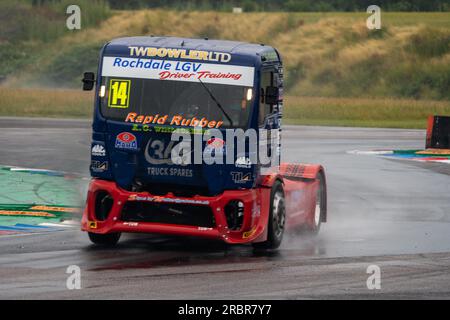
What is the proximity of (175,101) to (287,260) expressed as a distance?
237cm

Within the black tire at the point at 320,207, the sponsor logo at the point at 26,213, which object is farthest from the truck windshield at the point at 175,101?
the sponsor logo at the point at 26,213

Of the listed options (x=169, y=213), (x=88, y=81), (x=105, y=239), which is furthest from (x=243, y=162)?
(x=88, y=81)

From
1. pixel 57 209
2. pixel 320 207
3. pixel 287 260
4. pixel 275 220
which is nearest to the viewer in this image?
pixel 287 260

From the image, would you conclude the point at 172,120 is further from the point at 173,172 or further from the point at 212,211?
the point at 212,211

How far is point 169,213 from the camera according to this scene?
565 inches

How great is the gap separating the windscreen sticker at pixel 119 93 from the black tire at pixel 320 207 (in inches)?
147

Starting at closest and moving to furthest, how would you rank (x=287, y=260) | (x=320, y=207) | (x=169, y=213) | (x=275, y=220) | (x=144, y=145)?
1. (x=287, y=260)
2. (x=144, y=145)
3. (x=169, y=213)
4. (x=275, y=220)
5. (x=320, y=207)

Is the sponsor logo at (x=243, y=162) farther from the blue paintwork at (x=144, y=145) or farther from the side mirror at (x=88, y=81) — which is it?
the side mirror at (x=88, y=81)

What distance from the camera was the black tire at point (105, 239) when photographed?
14.8 meters

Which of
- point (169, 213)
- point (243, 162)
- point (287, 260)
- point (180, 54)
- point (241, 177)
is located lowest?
point (287, 260)

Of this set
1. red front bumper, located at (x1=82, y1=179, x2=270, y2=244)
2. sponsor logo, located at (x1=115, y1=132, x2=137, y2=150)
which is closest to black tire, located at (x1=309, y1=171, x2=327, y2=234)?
red front bumper, located at (x1=82, y1=179, x2=270, y2=244)

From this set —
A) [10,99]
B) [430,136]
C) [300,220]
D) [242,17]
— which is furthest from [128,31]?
[300,220]

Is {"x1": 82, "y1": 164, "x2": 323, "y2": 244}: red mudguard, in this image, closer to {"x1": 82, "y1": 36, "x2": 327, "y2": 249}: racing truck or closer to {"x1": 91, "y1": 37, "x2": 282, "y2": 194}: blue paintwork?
{"x1": 82, "y1": 36, "x2": 327, "y2": 249}: racing truck
